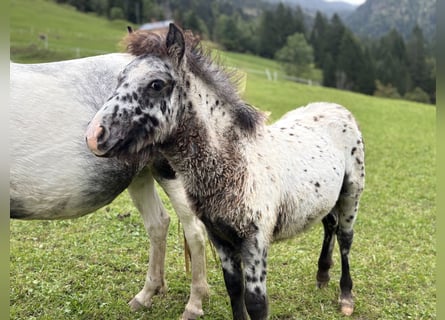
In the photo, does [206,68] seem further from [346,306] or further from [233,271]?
[346,306]

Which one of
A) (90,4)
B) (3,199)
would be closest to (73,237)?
(3,199)

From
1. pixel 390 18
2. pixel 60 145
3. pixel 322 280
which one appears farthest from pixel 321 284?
pixel 390 18

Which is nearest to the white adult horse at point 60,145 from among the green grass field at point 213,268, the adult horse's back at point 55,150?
the adult horse's back at point 55,150

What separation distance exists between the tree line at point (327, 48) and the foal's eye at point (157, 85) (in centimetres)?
4276

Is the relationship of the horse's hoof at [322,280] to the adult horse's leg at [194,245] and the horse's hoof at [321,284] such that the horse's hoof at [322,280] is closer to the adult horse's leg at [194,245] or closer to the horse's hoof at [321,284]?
the horse's hoof at [321,284]

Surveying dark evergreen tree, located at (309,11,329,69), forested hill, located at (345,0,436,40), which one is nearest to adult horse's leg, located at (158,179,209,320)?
dark evergreen tree, located at (309,11,329,69)

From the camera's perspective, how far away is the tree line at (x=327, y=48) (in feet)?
165

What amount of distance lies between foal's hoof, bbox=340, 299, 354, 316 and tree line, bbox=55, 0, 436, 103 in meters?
41.7

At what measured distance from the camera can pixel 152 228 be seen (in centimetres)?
419

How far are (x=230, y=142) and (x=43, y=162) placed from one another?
1.33 metres

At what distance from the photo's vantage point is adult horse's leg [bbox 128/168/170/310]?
13.5 feet

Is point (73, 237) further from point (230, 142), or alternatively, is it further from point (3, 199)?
point (3, 199)

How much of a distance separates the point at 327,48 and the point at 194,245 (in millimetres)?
57234

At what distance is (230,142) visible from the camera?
288cm
